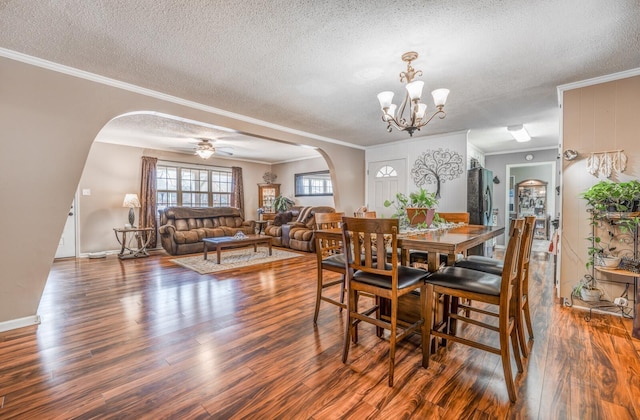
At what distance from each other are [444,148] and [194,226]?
18.7 feet

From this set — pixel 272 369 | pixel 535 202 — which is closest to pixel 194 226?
pixel 272 369

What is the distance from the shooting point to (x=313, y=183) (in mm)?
8070

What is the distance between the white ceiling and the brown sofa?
3.43 meters

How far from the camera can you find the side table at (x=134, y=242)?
5.63m

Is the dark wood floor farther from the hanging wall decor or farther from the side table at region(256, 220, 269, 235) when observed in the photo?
the side table at region(256, 220, 269, 235)

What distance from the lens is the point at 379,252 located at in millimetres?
1750

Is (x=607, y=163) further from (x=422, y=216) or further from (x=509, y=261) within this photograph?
(x=509, y=261)

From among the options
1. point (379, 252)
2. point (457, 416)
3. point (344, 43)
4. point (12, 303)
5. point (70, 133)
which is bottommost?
point (457, 416)

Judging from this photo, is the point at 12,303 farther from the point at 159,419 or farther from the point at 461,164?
the point at 461,164

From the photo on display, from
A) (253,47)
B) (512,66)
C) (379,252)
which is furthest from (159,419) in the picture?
(512,66)

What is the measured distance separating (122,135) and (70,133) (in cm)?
330

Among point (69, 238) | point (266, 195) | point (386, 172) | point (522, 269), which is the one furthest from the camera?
point (266, 195)

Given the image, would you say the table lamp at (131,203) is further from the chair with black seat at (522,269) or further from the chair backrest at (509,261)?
the chair backrest at (509,261)

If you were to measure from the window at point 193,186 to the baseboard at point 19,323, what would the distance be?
468 centimetres
